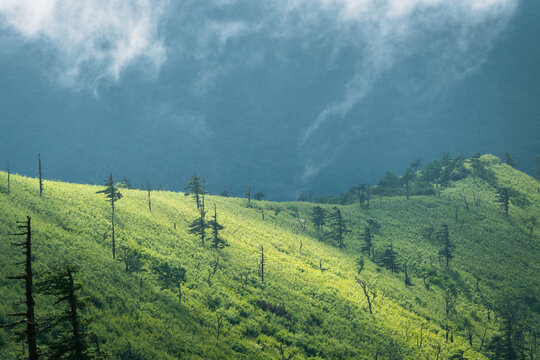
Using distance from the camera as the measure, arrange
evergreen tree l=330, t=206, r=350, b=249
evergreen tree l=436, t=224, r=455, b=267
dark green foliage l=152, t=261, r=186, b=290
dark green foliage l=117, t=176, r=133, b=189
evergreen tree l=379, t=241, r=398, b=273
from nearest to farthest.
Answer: dark green foliage l=152, t=261, r=186, b=290
evergreen tree l=379, t=241, r=398, b=273
evergreen tree l=436, t=224, r=455, b=267
evergreen tree l=330, t=206, r=350, b=249
dark green foliage l=117, t=176, r=133, b=189

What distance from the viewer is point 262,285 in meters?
55.6

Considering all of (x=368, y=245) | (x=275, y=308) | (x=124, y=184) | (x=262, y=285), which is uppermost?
(x=124, y=184)

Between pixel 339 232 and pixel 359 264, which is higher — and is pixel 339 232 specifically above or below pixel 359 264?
above

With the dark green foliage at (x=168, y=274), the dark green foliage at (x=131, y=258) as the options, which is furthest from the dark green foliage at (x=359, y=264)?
the dark green foliage at (x=131, y=258)

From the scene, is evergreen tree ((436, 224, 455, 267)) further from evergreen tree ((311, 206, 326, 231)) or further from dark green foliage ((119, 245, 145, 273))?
dark green foliage ((119, 245, 145, 273))

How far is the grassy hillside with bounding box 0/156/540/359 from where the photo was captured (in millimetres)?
37344

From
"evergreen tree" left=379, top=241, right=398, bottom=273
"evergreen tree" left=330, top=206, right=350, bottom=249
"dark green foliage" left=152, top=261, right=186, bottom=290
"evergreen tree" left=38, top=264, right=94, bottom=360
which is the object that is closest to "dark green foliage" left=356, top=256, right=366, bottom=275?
"evergreen tree" left=379, top=241, right=398, bottom=273

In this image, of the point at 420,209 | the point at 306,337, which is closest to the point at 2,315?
the point at 306,337

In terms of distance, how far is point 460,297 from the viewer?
74.0m

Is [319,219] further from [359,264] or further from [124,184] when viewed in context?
[124,184]

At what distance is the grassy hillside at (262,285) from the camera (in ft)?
123

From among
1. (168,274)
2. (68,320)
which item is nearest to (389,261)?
(168,274)

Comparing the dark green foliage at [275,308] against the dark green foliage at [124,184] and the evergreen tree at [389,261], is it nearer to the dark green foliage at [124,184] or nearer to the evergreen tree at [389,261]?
the evergreen tree at [389,261]

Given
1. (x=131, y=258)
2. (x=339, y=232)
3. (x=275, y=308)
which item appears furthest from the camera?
(x=339, y=232)
